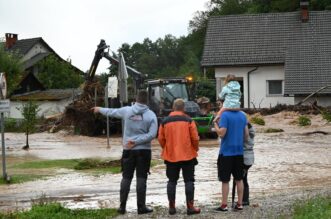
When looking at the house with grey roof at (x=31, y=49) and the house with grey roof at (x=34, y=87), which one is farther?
the house with grey roof at (x=31, y=49)

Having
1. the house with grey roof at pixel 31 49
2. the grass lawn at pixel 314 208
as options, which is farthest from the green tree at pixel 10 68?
the grass lawn at pixel 314 208

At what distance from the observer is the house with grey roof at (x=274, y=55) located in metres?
45.8

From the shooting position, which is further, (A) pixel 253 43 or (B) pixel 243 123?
(A) pixel 253 43

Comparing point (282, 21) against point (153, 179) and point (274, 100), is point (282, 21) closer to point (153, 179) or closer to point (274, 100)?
point (274, 100)

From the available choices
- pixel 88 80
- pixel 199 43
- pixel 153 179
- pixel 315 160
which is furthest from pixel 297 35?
pixel 199 43

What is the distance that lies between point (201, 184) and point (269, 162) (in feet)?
16.7

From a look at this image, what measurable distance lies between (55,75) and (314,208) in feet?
226

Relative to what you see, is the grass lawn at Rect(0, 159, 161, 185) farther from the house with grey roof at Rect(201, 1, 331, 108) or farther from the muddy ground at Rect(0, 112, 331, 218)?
the house with grey roof at Rect(201, 1, 331, 108)

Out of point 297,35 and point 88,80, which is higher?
point 297,35

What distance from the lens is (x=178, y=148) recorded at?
1102 cm

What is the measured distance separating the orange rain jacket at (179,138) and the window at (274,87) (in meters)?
37.8

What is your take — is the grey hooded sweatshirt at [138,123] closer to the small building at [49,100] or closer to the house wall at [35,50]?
the small building at [49,100]

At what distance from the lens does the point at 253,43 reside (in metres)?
49.8

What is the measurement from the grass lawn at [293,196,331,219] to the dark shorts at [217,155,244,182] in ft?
3.44
